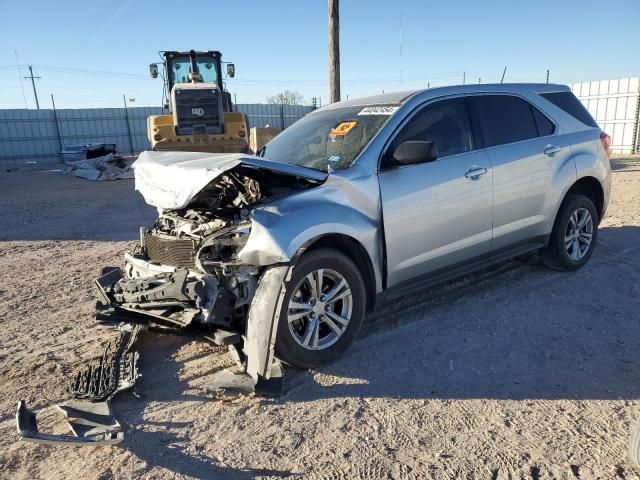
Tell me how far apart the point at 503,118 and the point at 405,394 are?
9.60 ft

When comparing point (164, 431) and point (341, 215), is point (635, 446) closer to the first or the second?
point (341, 215)

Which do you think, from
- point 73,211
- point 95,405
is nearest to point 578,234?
point 95,405

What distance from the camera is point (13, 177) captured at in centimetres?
2028

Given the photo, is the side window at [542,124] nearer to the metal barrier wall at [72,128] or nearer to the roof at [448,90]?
the roof at [448,90]

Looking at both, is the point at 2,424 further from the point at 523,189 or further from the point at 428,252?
the point at 523,189

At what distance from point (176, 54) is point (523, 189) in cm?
1337

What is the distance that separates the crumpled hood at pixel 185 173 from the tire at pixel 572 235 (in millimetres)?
2885

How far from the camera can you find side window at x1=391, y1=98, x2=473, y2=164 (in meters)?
4.19

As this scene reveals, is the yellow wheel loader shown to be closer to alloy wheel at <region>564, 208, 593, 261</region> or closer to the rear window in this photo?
the rear window

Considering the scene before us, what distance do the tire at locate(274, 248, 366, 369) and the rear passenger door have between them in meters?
1.72

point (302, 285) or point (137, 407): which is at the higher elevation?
point (302, 285)

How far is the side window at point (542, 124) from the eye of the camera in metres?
5.05

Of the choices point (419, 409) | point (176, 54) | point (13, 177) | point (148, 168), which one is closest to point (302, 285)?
point (419, 409)

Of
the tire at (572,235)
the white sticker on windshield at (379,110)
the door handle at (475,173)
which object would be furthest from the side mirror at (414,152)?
the tire at (572,235)
